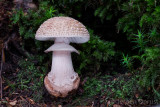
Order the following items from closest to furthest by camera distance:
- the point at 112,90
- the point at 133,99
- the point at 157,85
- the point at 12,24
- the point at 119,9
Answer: the point at 157,85, the point at 133,99, the point at 112,90, the point at 119,9, the point at 12,24

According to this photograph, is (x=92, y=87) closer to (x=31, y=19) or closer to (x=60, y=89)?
(x=60, y=89)

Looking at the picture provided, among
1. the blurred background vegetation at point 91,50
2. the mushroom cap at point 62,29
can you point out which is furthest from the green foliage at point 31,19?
the mushroom cap at point 62,29

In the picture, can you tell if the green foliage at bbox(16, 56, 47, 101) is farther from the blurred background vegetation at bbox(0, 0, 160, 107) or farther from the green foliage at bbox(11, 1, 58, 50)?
the green foliage at bbox(11, 1, 58, 50)

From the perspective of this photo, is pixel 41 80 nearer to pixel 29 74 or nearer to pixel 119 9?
pixel 29 74

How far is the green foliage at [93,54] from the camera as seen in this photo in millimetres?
3054

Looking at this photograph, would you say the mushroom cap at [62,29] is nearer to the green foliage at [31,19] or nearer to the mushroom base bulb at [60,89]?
the green foliage at [31,19]

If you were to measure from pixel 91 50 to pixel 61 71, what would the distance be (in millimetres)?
855

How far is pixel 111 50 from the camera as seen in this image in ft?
10.3

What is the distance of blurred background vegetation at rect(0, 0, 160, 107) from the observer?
2.58 m

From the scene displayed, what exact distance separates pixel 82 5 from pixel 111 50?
128 centimetres

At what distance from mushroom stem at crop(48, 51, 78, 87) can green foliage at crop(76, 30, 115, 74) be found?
382mm

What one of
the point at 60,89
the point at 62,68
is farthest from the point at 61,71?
the point at 60,89

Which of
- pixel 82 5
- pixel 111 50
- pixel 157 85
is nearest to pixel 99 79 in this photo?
pixel 111 50

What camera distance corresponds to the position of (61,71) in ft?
8.86
